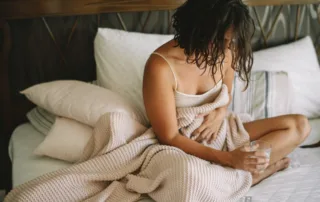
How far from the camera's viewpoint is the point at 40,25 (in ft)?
5.81

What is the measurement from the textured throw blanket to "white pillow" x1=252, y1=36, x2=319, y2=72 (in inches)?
21.6

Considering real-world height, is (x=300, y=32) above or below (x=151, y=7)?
below

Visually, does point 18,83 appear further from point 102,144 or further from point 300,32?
point 300,32

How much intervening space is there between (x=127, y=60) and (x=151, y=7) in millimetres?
311

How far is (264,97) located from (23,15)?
1171 mm

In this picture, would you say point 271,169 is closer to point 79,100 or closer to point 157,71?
point 157,71

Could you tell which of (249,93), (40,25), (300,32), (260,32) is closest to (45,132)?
(40,25)

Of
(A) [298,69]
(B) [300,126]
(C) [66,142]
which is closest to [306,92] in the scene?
(A) [298,69]

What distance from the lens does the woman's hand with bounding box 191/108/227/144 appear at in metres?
1.44

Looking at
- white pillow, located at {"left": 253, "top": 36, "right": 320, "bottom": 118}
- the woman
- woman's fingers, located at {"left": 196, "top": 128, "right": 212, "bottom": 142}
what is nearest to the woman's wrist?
the woman

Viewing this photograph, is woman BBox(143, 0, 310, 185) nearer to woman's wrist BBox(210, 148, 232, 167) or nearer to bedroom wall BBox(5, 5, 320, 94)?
woman's wrist BBox(210, 148, 232, 167)

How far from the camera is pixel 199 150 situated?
135cm

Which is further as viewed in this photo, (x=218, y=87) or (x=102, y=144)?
(x=218, y=87)

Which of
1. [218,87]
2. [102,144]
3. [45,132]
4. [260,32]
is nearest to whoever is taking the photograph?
[102,144]
